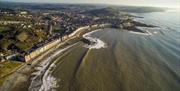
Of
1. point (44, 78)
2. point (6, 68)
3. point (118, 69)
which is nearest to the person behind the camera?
point (44, 78)

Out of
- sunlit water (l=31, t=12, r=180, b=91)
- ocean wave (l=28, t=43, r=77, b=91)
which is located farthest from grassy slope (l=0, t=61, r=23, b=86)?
sunlit water (l=31, t=12, r=180, b=91)

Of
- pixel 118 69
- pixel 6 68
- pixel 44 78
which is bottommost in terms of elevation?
pixel 44 78

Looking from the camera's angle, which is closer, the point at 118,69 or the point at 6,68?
the point at 6,68

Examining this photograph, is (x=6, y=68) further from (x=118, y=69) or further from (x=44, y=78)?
(x=118, y=69)

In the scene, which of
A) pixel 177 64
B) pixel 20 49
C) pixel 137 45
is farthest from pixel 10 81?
pixel 137 45

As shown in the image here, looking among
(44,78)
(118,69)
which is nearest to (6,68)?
(44,78)

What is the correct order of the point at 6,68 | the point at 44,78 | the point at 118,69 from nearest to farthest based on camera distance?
the point at 44,78, the point at 6,68, the point at 118,69

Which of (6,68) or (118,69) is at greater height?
(6,68)

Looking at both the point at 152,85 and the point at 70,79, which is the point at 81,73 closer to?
the point at 70,79

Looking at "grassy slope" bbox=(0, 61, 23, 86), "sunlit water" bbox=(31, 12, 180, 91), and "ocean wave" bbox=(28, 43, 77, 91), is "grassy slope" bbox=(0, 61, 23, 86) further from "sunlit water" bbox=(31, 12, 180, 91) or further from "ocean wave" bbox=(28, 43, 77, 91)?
"sunlit water" bbox=(31, 12, 180, 91)
